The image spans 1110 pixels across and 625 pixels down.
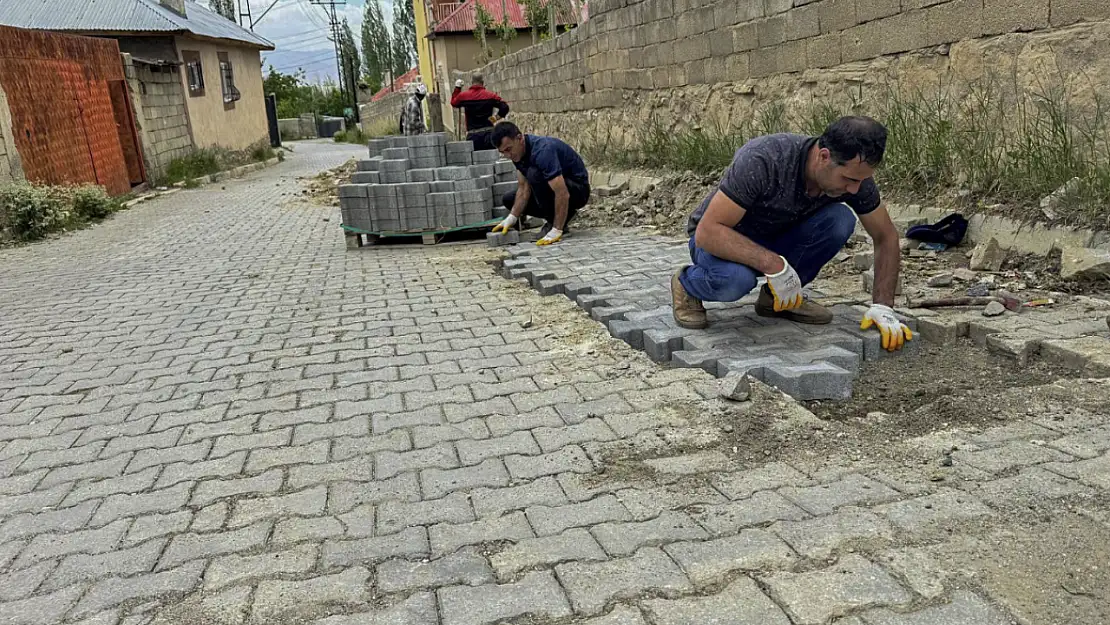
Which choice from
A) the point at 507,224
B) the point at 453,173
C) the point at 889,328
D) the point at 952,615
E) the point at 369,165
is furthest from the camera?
the point at 369,165

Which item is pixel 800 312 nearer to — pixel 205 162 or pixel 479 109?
pixel 479 109

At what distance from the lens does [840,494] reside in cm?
221

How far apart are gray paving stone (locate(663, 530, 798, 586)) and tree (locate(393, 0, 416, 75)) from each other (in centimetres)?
7273

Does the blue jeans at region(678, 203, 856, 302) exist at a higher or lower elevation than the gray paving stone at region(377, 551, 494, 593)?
higher

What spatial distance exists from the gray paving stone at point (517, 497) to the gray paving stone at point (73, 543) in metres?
1.11

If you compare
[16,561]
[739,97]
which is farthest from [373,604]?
[739,97]

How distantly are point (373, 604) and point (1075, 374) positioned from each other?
8.87 feet

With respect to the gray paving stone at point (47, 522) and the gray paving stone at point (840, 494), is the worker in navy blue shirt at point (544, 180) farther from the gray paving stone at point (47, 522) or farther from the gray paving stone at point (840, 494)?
the gray paving stone at point (840, 494)

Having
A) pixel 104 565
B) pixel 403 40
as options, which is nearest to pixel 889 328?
pixel 104 565

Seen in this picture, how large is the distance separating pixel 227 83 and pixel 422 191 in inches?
666

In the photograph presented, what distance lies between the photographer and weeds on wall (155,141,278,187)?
1556 cm

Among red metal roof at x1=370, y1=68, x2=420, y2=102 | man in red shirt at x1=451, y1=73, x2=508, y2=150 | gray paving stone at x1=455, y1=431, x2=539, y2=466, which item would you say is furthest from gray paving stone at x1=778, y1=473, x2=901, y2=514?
red metal roof at x1=370, y1=68, x2=420, y2=102

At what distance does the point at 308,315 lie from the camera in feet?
16.4

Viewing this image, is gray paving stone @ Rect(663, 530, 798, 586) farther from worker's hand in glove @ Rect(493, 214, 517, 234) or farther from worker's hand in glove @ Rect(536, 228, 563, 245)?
worker's hand in glove @ Rect(493, 214, 517, 234)
